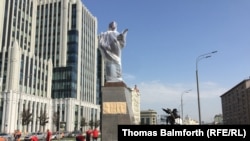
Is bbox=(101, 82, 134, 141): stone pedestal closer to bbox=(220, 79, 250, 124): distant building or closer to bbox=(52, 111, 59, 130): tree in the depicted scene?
bbox=(52, 111, 59, 130): tree

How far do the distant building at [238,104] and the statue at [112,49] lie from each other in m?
100

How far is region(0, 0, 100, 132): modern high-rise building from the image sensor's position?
238 feet

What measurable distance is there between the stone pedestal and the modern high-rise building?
48031 millimetres

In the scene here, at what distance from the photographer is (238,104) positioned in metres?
130

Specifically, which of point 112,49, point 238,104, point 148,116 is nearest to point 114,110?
point 112,49

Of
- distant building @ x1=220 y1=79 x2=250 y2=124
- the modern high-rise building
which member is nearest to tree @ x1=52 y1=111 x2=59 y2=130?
the modern high-rise building

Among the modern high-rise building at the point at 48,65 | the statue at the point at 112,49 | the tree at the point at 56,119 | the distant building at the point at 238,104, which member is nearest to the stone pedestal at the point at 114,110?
the statue at the point at 112,49

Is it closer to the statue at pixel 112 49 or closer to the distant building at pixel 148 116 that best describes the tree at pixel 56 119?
the statue at pixel 112 49

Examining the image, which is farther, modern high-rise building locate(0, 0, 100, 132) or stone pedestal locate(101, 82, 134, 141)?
modern high-rise building locate(0, 0, 100, 132)

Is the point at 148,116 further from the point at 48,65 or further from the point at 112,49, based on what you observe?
the point at 112,49

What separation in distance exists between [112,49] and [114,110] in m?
5.26

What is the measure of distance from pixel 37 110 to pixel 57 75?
18.8 m

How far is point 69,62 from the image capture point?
97.6 m

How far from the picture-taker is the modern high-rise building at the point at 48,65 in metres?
72.5
